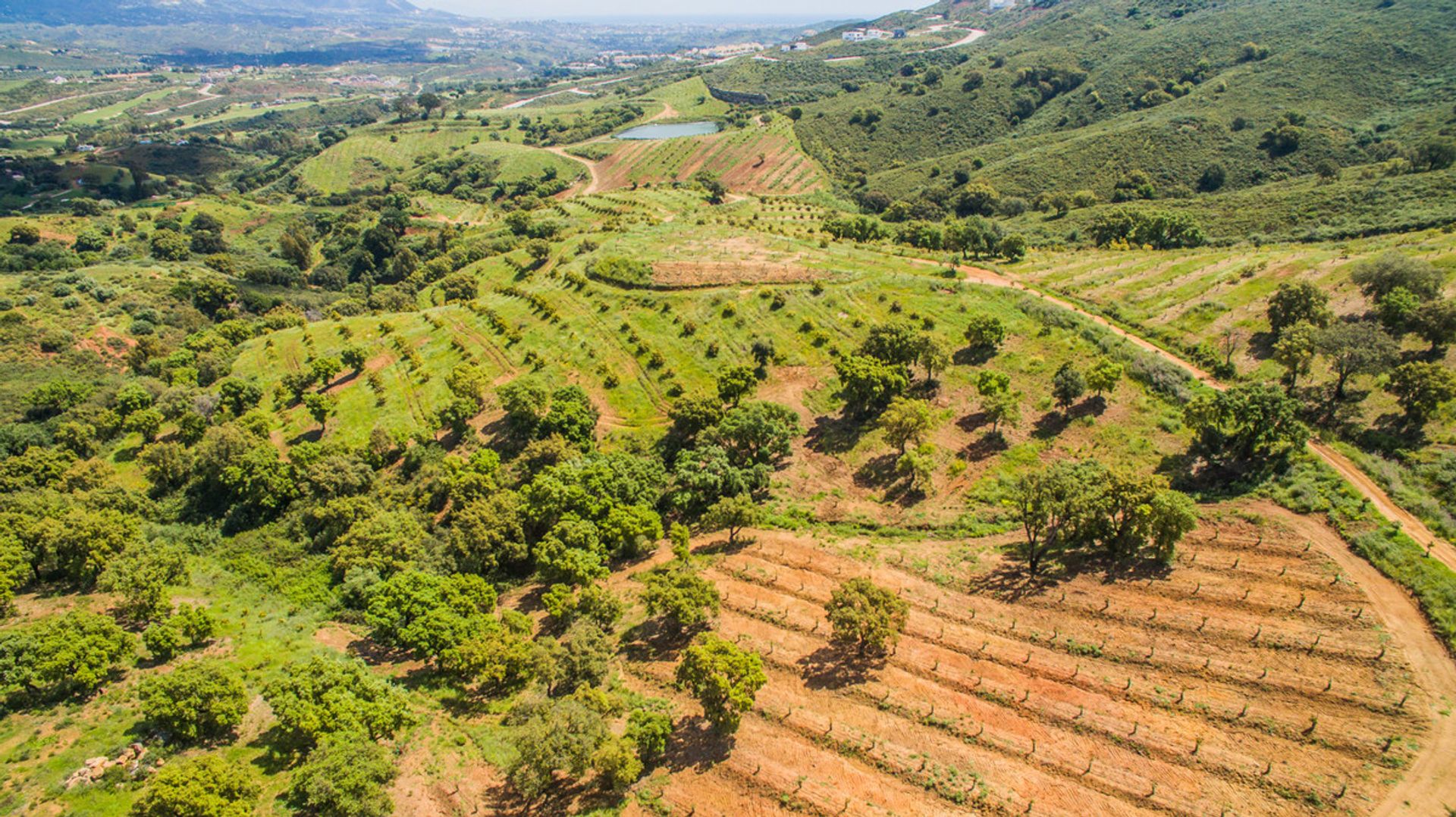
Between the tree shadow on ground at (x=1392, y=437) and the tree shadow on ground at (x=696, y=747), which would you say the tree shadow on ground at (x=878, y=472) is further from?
the tree shadow on ground at (x=1392, y=437)

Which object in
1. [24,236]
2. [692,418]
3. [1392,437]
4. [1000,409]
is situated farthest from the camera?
[24,236]

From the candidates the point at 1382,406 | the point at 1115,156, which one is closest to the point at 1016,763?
the point at 1382,406

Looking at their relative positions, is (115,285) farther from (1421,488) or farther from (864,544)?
(1421,488)

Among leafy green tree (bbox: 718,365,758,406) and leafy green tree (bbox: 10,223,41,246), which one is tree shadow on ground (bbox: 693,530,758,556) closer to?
leafy green tree (bbox: 718,365,758,406)

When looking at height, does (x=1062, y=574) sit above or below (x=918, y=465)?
below

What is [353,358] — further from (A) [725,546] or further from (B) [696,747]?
(B) [696,747]

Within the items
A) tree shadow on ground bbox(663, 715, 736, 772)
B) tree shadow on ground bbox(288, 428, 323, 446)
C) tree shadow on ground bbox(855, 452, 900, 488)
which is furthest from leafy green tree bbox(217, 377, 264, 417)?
tree shadow on ground bbox(855, 452, 900, 488)

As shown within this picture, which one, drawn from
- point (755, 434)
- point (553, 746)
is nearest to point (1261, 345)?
point (755, 434)
